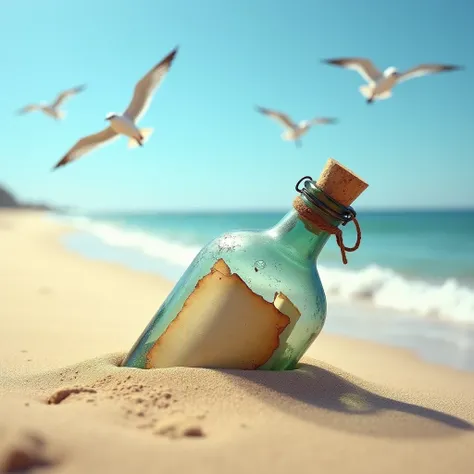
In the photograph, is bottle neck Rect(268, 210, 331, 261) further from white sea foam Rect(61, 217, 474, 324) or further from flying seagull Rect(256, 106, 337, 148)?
flying seagull Rect(256, 106, 337, 148)

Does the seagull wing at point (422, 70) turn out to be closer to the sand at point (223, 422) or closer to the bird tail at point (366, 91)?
the bird tail at point (366, 91)

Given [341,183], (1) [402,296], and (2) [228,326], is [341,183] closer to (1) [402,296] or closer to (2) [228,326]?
(2) [228,326]

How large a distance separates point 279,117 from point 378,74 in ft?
5.67

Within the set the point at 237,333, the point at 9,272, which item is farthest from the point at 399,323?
the point at 9,272

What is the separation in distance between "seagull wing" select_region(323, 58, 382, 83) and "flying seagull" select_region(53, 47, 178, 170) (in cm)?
364

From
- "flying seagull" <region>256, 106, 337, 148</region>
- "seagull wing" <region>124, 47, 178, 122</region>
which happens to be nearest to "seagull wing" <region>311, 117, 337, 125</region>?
"flying seagull" <region>256, 106, 337, 148</region>

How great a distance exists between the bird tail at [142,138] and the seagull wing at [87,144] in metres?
1.13

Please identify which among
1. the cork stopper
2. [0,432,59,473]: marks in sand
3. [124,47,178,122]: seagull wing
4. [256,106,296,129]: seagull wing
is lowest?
[0,432,59,473]: marks in sand

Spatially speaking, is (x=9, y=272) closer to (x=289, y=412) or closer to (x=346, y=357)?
(x=346, y=357)

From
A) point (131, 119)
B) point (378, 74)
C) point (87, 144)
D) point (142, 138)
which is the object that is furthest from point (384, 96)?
point (87, 144)

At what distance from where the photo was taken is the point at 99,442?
101 cm

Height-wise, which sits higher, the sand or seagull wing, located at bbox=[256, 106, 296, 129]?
seagull wing, located at bbox=[256, 106, 296, 129]

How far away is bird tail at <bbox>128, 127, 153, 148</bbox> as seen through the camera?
5.52 meters

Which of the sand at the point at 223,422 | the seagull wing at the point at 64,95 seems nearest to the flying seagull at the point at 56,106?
the seagull wing at the point at 64,95
